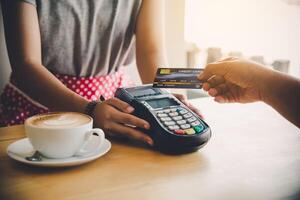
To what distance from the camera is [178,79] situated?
733 millimetres

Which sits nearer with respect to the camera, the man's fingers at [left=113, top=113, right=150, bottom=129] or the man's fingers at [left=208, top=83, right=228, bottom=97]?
the man's fingers at [left=113, top=113, right=150, bottom=129]

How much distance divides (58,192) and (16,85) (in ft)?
2.18

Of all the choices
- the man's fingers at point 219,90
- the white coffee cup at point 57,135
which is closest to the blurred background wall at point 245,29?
the man's fingers at point 219,90

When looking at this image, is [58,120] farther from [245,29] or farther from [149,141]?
[245,29]

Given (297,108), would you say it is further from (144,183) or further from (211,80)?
(144,183)

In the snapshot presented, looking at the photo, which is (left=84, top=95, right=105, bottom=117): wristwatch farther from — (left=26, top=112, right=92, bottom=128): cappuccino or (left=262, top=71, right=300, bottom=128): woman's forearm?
(left=262, top=71, right=300, bottom=128): woman's forearm

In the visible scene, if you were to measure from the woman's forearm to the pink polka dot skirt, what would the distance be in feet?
1.89

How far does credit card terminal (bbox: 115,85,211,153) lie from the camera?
2.07 ft

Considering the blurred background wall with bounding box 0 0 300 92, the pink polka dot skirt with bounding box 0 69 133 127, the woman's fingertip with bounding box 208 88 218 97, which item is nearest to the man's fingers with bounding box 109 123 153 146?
the woman's fingertip with bounding box 208 88 218 97

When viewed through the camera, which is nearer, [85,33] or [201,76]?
[201,76]

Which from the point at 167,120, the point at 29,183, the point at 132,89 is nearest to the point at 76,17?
the point at 132,89

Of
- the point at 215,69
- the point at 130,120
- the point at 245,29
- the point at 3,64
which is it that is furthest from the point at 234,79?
the point at 245,29

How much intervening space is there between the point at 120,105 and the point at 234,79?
26 cm

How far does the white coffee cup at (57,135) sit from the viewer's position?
57 centimetres
